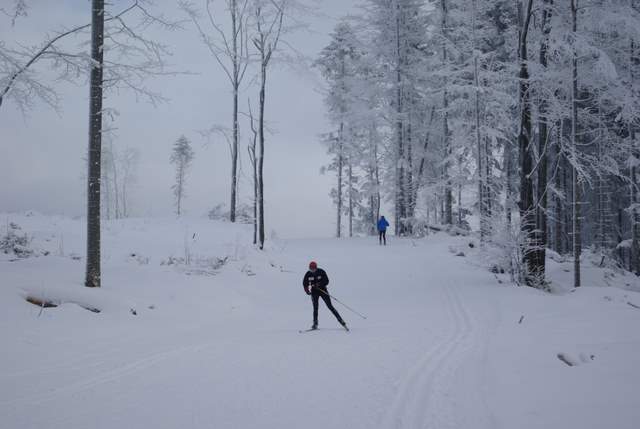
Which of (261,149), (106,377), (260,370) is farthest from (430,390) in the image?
(261,149)

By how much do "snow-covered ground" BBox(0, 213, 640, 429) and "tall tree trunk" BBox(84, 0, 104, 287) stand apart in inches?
28.9

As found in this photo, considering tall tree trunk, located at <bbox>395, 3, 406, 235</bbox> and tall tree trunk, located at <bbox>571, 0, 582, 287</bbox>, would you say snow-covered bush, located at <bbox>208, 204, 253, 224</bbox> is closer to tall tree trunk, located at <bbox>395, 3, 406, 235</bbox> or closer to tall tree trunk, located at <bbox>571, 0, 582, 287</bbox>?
tall tree trunk, located at <bbox>395, 3, 406, 235</bbox>

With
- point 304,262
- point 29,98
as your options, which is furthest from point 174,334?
point 304,262

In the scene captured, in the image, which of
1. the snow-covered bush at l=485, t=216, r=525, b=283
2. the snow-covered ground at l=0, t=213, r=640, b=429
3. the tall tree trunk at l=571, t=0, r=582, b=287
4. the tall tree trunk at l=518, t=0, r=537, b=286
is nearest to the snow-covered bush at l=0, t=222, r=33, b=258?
the snow-covered ground at l=0, t=213, r=640, b=429

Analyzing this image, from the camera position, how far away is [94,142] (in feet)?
32.6

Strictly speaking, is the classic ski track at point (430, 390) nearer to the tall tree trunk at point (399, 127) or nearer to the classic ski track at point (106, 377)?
the classic ski track at point (106, 377)

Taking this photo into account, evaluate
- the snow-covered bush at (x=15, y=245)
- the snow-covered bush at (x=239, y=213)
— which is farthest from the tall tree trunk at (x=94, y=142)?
the snow-covered bush at (x=239, y=213)

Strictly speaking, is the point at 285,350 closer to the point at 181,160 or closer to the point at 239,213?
the point at 239,213

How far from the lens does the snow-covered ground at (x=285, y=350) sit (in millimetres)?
4648

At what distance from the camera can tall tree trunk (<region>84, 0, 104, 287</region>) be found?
32.3 ft

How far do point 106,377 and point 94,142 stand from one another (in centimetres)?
648

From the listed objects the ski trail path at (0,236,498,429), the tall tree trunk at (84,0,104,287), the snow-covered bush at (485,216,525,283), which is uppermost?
the tall tree trunk at (84,0,104,287)

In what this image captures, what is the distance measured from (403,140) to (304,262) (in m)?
→ 12.6

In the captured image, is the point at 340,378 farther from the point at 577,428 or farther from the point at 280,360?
the point at 577,428
